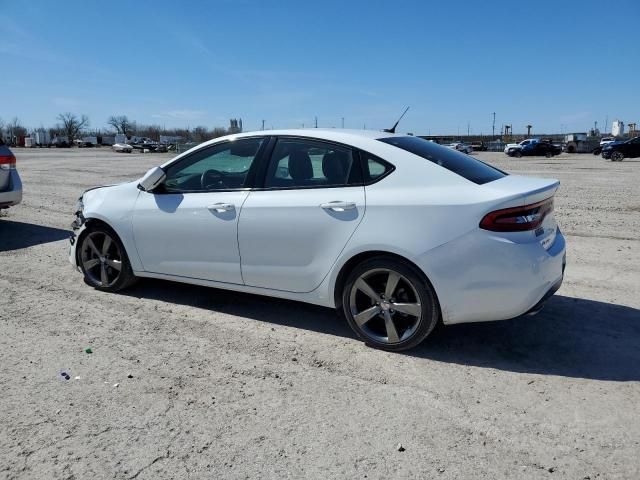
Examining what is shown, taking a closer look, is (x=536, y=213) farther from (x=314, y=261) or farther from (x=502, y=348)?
(x=314, y=261)

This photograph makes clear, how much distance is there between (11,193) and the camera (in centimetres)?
833

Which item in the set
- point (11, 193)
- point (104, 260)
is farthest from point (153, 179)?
point (11, 193)

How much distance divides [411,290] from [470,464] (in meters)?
1.40

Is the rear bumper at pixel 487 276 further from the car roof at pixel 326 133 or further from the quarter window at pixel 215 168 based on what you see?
the quarter window at pixel 215 168

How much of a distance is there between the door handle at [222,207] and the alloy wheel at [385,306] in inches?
48.8

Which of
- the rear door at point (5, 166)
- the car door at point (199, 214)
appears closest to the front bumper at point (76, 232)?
the car door at point (199, 214)

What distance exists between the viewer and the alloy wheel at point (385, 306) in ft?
12.5

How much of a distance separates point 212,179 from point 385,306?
1.93 meters

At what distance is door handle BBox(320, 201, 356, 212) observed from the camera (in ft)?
12.8

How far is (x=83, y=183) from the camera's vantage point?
55.6ft

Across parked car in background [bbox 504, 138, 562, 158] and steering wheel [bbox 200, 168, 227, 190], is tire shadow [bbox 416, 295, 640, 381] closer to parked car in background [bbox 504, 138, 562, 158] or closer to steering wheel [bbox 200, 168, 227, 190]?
steering wheel [bbox 200, 168, 227, 190]

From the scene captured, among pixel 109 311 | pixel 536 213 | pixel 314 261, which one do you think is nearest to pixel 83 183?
pixel 109 311

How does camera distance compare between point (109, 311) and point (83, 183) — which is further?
point (83, 183)

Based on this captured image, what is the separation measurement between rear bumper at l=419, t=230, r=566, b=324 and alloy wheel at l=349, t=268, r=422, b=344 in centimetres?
24
